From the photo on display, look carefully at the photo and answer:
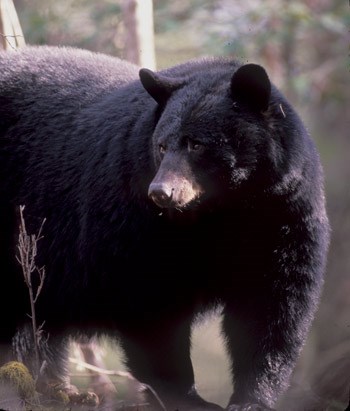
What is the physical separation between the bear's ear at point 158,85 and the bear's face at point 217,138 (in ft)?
0.59

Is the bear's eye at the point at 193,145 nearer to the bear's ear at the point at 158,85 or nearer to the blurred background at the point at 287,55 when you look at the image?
the bear's ear at the point at 158,85

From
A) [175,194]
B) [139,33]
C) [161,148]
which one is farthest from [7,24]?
[175,194]

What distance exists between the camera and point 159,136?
4914mm

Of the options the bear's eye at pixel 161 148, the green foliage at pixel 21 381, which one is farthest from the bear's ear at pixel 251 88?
the green foliage at pixel 21 381

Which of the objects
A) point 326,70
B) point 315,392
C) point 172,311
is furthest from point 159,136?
point 326,70

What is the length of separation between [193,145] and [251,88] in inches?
19.0

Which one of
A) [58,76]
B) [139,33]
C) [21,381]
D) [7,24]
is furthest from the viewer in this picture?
[139,33]

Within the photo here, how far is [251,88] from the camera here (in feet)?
16.0

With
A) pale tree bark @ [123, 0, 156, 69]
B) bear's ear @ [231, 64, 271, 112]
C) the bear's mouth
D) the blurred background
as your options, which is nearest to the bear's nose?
the bear's mouth

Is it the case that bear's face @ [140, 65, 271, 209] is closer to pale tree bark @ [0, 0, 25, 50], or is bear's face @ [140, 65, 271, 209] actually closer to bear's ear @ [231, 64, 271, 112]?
bear's ear @ [231, 64, 271, 112]

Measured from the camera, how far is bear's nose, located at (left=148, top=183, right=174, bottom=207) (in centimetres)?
445

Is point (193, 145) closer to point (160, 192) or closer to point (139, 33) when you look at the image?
point (160, 192)

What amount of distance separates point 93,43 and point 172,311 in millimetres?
7717

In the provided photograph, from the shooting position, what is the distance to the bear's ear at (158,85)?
5027mm
